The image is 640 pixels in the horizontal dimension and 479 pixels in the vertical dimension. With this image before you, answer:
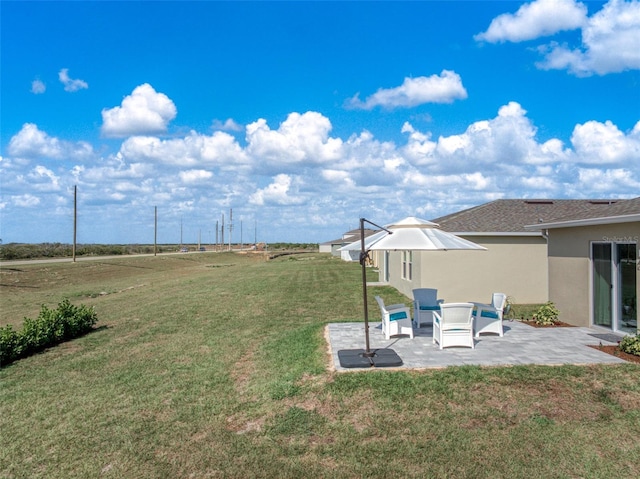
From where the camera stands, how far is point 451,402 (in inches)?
239

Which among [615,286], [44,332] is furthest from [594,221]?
[44,332]

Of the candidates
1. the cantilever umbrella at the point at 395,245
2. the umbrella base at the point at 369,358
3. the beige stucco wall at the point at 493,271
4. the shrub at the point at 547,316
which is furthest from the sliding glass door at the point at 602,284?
the beige stucco wall at the point at 493,271

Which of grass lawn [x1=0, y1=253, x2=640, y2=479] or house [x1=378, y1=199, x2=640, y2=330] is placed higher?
house [x1=378, y1=199, x2=640, y2=330]

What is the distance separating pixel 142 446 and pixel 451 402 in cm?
384

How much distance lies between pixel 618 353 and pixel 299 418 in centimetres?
580

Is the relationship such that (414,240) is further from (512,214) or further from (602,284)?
(512,214)

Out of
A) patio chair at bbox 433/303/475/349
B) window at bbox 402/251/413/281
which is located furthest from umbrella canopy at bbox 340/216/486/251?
window at bbox 402/251/413/281

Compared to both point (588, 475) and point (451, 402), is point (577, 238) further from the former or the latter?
point (588, 475)

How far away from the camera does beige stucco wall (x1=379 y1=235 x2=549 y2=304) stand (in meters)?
16.9

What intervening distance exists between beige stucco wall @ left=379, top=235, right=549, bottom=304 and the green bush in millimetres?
8716

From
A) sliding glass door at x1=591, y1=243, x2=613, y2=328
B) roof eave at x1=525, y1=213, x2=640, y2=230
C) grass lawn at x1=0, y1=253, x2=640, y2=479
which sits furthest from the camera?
sliding glass door at x1=591, y1=243, x2=613, y2=328

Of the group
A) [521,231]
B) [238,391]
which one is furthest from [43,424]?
[521,231]

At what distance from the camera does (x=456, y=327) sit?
27.7ft

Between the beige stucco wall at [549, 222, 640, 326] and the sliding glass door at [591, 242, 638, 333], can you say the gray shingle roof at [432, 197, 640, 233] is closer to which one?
the beige stucco wall at [549, 222, 640, 326]
